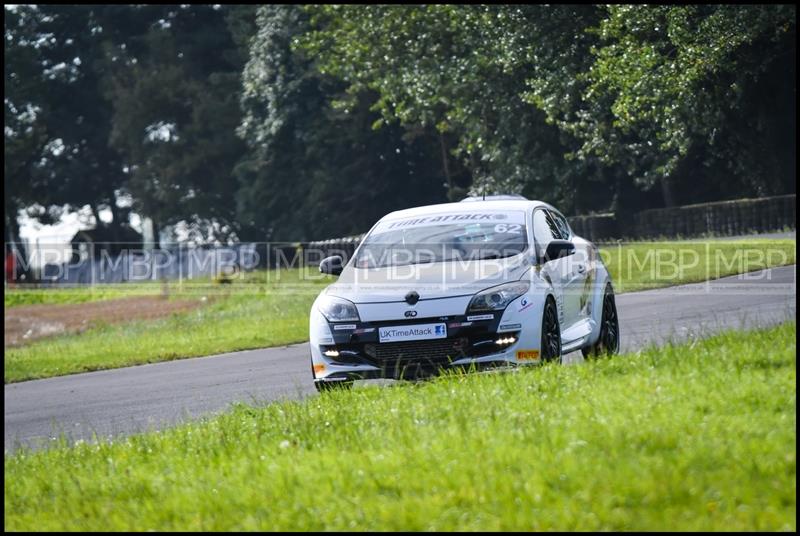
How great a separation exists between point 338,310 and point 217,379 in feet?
14.7

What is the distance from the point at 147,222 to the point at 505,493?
76853 mm

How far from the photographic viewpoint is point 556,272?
41.2 feet

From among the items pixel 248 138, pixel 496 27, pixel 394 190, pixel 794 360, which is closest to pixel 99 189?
pixel 248 138

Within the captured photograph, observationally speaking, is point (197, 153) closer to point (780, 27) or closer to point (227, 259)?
point (227, 259)

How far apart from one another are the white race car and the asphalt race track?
723mm

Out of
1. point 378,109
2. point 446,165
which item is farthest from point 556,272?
point 446,165

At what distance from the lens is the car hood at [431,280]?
11750 mm

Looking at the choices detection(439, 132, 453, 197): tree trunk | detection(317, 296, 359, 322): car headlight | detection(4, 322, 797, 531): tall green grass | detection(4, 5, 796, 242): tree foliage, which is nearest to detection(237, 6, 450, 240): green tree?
detection(4, 5, 796, 242): tree foliage

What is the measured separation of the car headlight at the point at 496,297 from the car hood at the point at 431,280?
0.25ft

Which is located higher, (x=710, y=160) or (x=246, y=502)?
(x=710, y=160)

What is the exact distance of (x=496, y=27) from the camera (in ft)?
142

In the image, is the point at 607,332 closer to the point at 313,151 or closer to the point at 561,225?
the point at 561,225

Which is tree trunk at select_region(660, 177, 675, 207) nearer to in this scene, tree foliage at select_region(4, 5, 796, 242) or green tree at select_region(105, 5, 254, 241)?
tree foliage at select_region(4, 5, 796, 242)

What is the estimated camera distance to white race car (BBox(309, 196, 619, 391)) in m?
11.6
